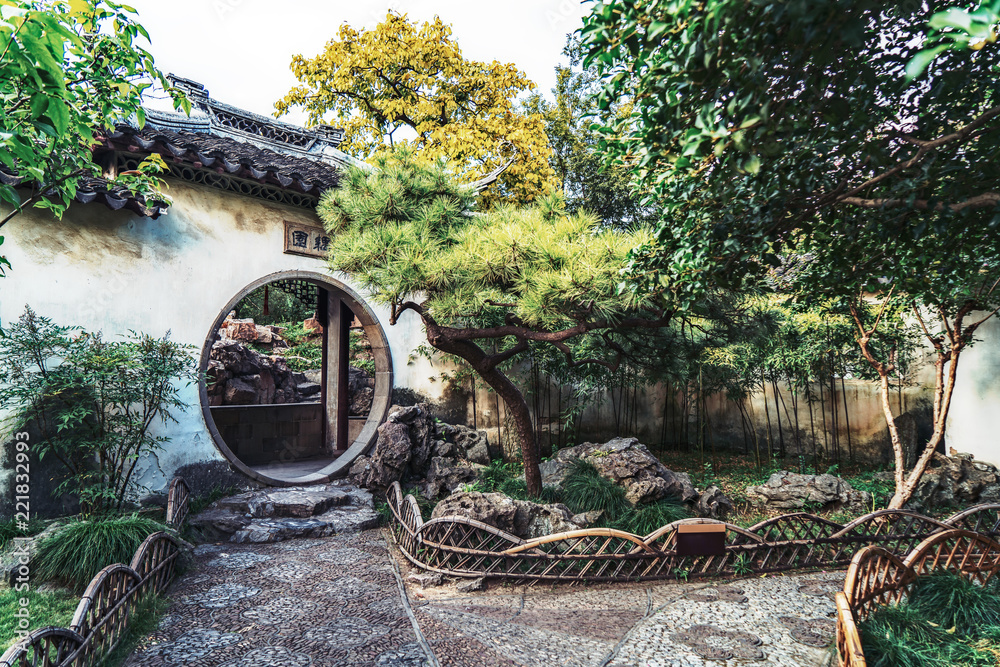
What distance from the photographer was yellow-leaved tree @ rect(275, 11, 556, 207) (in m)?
11.2

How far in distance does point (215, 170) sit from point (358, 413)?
275 inches

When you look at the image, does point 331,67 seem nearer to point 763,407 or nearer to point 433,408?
point 433,408

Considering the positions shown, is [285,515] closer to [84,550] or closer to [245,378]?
[84,550]

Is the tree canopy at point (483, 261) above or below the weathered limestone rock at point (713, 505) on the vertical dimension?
above

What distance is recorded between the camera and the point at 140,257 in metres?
5.89

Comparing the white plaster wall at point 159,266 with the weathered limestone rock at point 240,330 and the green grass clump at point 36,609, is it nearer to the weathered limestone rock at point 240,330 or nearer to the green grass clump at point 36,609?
the green grass clump at point 36,609

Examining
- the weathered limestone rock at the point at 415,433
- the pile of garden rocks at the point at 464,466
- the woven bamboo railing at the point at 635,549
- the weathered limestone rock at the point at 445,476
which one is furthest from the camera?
the weathered limestone rock at the point at 415,433

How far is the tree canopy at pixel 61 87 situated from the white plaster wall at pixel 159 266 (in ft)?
9.82

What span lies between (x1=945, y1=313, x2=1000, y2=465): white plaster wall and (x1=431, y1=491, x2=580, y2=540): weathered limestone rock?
17.8 feet

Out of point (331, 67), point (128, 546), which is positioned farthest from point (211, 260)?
point (331, 67)

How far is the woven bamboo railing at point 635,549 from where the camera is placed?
4355mm

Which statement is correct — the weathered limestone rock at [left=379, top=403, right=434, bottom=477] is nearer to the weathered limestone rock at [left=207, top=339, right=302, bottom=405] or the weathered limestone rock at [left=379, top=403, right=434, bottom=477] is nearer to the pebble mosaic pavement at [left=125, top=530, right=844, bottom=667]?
the pebble mosaic pavement at [left=125, top=530, right=844, bottom=667]

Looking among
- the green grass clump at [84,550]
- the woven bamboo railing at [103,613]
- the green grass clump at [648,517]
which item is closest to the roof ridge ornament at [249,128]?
the green grass clump at [84,550]

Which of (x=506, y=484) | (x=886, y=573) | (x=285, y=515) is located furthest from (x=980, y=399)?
(x=285, y=515)
